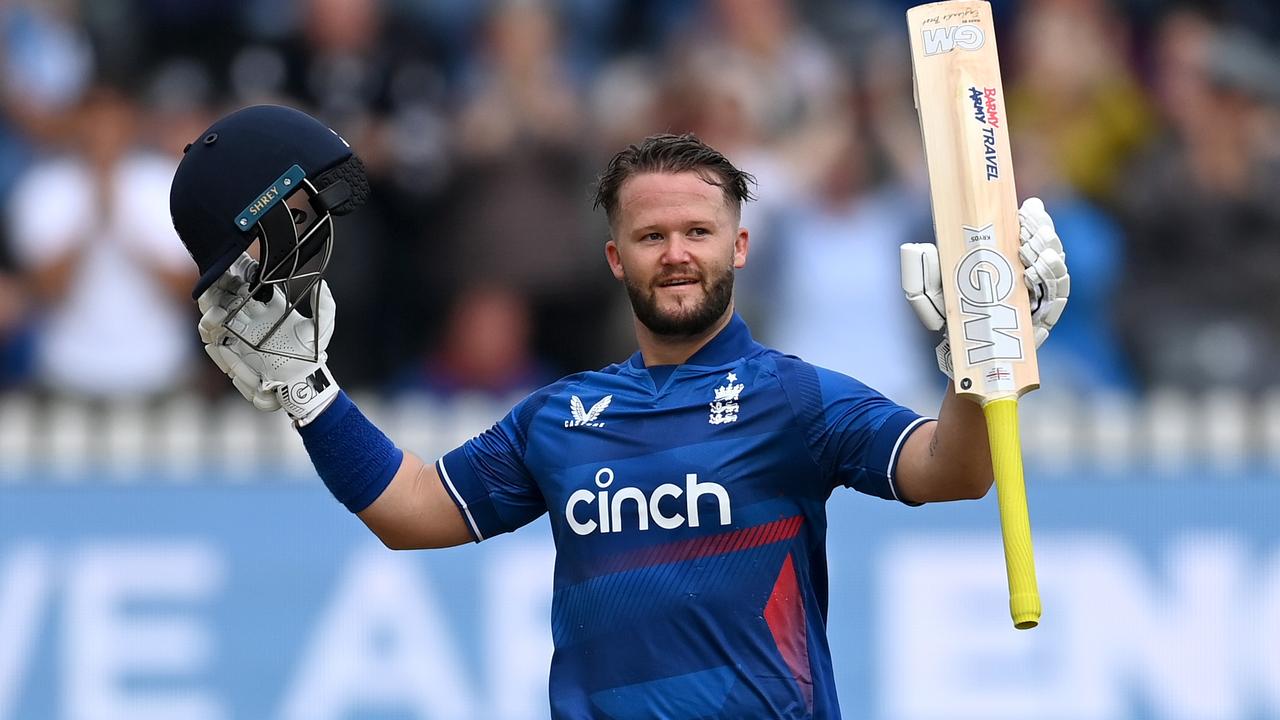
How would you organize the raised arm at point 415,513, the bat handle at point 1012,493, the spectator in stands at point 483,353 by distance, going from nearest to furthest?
the bat handle at point 1012,493 < the raised arm at point 415,513 < the spectator in stands at point 483,353

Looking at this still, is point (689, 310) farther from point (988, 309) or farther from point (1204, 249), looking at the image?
point (1204, 249)

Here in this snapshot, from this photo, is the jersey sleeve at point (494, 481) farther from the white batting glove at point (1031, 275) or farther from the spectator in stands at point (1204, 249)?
the spectator in stands at point (1204, 249)

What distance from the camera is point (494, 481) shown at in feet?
16.5

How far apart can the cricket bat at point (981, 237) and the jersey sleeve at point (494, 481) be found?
1.10m

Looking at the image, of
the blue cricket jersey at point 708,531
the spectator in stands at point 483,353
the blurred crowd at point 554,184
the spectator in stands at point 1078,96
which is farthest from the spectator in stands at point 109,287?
the blue cricket jersey at point 708,531

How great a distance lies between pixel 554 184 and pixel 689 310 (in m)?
5.32

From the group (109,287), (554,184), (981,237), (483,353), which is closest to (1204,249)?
(554,184)

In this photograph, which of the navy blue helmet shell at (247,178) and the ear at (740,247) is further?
the ear at (740,247)

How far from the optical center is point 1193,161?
33.7 ft

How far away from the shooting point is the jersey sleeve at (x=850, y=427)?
4.64 meters

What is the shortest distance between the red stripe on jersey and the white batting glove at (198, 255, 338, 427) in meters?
1.12

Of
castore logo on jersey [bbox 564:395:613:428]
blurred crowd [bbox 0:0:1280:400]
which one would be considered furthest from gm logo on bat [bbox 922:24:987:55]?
blurred crowd [bbox 0:0:1280:400]

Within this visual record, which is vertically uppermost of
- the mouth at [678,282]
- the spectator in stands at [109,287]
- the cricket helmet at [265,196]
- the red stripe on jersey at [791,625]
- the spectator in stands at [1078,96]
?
the spectator in stands at [1078,96]

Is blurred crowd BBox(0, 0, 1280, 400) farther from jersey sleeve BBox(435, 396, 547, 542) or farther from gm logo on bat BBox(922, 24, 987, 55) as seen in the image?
gm logo on bat BBox(922, 24, 987, 55)
